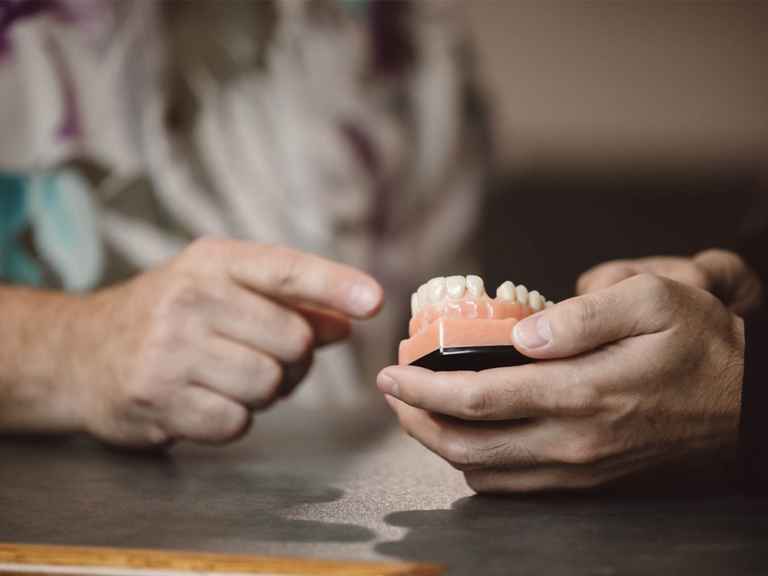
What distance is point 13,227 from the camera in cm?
199

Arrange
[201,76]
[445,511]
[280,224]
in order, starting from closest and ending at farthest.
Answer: [445,511] → [201,76] → [280,224]

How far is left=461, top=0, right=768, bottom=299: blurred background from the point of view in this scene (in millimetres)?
3064

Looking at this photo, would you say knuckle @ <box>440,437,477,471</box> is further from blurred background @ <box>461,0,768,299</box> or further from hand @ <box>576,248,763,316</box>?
blurred background @ <box>461,0,768,299</box>

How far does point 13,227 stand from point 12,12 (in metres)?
0.70

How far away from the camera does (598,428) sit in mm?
678

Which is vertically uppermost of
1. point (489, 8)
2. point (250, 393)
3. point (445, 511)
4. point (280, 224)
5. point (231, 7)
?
point (489, 8)

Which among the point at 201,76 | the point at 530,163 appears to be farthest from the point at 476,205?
the point at 201,76

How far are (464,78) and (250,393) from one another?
2.19m

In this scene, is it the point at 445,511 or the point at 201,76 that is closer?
the point at 445,511

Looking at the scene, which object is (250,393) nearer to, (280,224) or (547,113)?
(280,224)

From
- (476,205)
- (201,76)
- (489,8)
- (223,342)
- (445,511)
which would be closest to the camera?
(445,511)

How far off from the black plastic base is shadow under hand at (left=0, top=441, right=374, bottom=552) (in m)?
0.20

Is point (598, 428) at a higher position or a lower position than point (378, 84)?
lower

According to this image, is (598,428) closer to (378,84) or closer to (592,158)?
(378,84)
